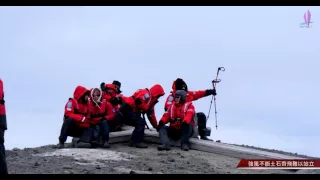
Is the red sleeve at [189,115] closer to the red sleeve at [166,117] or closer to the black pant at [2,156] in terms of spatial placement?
the red sleeve at [166,117]

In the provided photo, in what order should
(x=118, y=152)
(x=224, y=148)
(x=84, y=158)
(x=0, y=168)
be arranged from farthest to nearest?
→ (x=224, y=148), (x=118, y=152), (x=84, y=158), (x=0, y=168)

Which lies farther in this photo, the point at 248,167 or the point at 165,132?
the point at 165,132

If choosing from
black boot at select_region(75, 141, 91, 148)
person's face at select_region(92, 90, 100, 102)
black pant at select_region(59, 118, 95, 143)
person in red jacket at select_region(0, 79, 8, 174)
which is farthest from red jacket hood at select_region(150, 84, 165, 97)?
person in red jacket at select_region(0, 79, 8, 174)

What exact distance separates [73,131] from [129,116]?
4.57 feet

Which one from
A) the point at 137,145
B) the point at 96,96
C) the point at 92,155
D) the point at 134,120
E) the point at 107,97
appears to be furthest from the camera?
the point at 107,97

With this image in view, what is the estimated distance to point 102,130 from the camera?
46.8 ft

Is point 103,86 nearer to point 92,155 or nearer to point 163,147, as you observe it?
point 163,147

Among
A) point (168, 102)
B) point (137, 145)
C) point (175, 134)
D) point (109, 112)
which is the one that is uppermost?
point (168, 102)

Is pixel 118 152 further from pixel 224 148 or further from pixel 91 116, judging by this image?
pixel 224 148

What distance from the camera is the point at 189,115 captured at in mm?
14523

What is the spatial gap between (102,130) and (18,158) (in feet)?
7.16

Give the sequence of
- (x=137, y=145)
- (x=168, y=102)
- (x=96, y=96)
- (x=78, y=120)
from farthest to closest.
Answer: (x=168, y=102), (x=137, y=145), (x=96, y=96), (x=78, y=120)

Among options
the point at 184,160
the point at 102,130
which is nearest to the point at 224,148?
the point at 184,160

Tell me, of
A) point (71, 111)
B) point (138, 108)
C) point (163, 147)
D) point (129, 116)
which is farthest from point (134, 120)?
point (71, 111)
